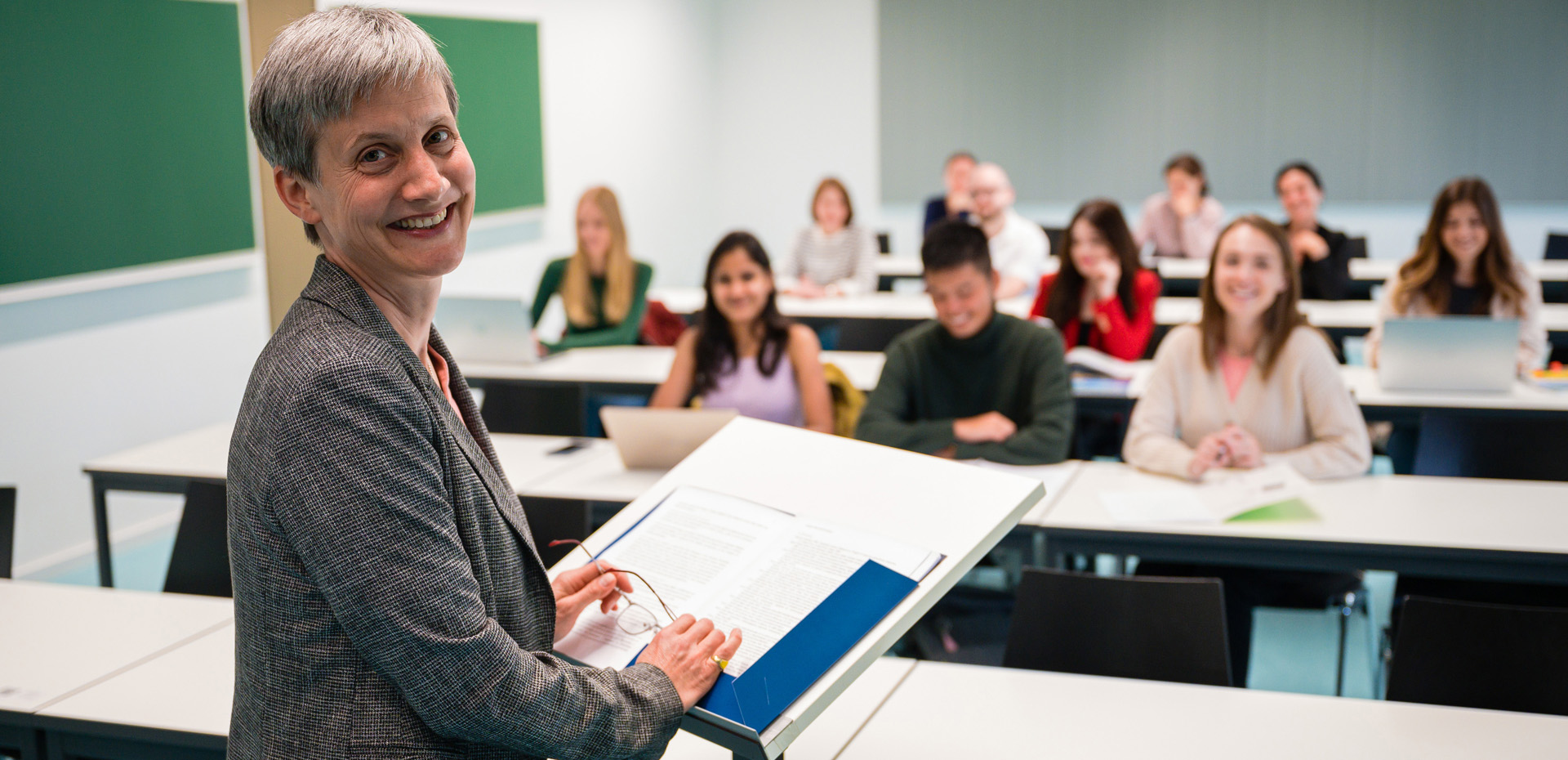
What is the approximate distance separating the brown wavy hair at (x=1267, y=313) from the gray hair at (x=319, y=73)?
2.38 meters

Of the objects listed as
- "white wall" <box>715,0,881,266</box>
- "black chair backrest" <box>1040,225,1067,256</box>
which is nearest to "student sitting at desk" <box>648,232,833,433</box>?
"black chair backrest" <box>1040,225,1067,256</box>

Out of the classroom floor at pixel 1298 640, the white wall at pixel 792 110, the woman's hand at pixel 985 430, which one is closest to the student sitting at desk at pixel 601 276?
the classroom floor at pixel 1298 640

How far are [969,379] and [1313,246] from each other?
10.7 ft

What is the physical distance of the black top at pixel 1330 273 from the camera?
5.59 m

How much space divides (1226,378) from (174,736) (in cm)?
243

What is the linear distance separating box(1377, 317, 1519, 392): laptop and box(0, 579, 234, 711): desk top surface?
Result: 127 inches

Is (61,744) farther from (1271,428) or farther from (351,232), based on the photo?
(1271,428)

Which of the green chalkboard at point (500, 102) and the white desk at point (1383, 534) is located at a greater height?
the green chalkboard at point (500, 102)

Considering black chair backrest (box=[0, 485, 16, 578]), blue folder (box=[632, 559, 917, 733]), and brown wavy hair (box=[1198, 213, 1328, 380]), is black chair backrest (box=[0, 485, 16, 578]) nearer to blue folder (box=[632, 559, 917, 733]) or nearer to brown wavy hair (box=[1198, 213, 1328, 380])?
blue folder (box=[632, 559, 917, 733])

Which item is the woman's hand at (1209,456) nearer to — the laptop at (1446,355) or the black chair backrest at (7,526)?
the laptop at (1446,355)

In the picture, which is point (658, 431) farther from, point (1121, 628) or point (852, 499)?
point (852, 499)

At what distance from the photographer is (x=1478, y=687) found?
1806 millimetres

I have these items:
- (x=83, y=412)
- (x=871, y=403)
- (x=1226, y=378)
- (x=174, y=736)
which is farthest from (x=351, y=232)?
(x=83, y=412)

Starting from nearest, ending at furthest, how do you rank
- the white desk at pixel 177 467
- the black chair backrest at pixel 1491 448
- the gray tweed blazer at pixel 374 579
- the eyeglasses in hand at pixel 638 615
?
1. the gray tweed blazer at pixel 374 579
2. the eyeglasses in hand at pixel 638 615
3. the black chair backrest at pixel 1491 448
4. the white desk at pixel 177 467
